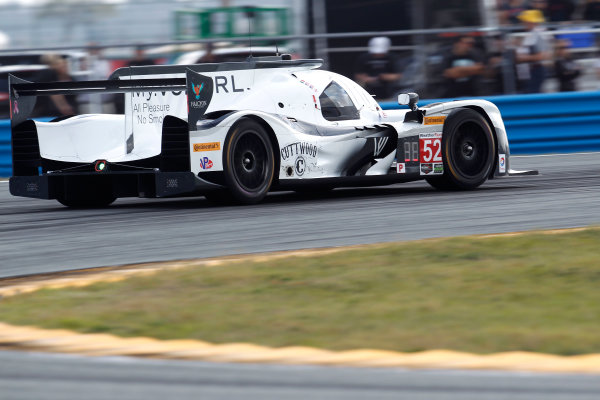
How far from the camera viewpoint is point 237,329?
4609 mm

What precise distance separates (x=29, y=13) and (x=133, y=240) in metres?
8.30

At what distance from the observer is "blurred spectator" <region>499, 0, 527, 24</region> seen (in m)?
15.6

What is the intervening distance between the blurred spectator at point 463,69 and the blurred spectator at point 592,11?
5.86ft

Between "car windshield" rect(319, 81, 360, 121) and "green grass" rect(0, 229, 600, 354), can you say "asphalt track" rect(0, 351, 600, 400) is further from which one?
"car windshield" rect(319, 81, 360, 121)

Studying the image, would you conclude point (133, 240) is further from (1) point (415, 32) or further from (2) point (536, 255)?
(1) point (415, 32)

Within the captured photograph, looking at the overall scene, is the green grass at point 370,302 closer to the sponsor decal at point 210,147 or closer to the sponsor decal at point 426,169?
the sponsor decal at point 210,147

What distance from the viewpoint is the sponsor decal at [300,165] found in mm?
9961

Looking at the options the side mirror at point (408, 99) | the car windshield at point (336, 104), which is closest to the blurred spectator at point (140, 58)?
the car windshield at point (336, 104)

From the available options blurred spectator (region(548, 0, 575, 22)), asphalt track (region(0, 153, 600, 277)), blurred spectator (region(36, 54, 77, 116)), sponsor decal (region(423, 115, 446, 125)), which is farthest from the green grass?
blurred spectator (region(548, 0, 575, 22))

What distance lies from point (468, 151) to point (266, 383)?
24.4 ft

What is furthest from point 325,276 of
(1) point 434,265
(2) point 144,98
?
(2) point 144,98

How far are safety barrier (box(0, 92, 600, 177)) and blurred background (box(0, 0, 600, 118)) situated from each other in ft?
0.59

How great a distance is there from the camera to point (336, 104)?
10.5m

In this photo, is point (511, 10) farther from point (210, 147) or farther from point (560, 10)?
point (210, 147)
